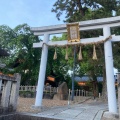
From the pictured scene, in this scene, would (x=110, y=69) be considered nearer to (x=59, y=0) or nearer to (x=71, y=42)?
(x=71, y=42)

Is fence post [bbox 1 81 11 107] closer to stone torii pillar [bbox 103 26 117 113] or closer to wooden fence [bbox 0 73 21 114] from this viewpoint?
wooden fence [bbox 0 73 21 114]

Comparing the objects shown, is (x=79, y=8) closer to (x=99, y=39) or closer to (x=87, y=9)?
(x=87, y=9)

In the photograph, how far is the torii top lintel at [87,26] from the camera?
7.51 metres

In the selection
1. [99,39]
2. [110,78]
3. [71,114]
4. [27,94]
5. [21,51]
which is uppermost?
[21,51]

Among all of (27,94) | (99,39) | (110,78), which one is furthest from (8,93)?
(27,94)

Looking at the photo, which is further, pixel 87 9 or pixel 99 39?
pixel 87 9

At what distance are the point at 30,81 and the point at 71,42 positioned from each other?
1447cm

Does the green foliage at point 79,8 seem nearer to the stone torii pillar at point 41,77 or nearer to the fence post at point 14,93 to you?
the stone torii pillar at point 41,77

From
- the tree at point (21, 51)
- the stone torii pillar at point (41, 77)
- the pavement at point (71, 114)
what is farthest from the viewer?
the tree at point (21, 51)

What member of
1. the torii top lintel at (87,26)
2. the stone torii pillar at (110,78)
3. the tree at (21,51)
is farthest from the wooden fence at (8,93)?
the tree at (21,51)

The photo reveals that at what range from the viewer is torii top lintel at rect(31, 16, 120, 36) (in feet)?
24.6

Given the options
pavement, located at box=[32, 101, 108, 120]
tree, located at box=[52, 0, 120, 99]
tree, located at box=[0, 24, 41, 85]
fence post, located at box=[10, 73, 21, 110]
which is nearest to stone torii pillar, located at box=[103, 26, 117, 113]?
pavement, located at box=[32, 101, 108, 120]

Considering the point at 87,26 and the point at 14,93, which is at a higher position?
the point at 87,26

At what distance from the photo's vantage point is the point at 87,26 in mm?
8094
